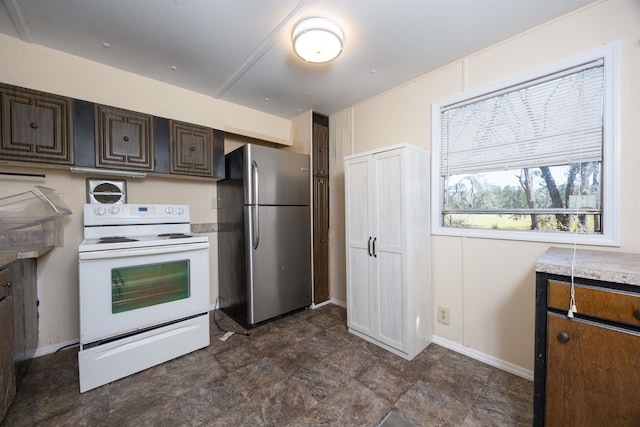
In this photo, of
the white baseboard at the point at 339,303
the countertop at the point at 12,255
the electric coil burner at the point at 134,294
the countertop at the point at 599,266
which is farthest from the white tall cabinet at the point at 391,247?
the countertop at the point at 12,255

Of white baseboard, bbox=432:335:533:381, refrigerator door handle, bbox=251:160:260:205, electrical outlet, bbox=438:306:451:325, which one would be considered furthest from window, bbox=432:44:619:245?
refrigerator door handle, bbox=251:160:260:205

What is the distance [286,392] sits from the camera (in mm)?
1666

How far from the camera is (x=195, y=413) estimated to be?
1489mm

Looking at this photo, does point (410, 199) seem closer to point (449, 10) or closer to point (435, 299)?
point (435, 299)

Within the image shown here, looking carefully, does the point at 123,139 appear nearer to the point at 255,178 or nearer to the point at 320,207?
the point at 255,178

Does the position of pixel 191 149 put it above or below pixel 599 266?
above

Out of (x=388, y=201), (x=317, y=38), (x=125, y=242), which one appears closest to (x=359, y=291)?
(x=388, y=201)

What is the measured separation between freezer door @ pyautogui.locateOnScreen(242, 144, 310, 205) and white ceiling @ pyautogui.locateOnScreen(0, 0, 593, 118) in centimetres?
72

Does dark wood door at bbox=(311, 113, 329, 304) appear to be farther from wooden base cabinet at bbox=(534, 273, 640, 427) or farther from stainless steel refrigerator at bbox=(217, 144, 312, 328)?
wooden base cabinet at bbox=(534, 273, 640, 427)

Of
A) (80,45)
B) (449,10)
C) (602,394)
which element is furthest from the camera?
(80,45)

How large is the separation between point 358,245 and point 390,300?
A: 56 centimetres

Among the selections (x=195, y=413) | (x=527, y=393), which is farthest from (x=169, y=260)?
(x=527, y=393)

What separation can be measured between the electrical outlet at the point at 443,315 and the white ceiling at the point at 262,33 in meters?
2.18

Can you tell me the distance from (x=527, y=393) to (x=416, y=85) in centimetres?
259
